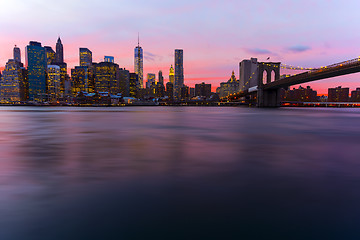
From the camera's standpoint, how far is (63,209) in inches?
173

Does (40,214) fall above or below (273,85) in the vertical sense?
below

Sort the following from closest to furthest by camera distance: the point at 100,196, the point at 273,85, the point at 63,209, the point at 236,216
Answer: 1. the point at 236,216
2. the point at 63,209
3. the point at 100,196
4. the point at 273,85

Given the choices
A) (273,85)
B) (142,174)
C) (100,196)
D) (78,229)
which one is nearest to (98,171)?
(142,174)

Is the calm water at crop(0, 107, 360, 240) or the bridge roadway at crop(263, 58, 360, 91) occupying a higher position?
the bridge roadway at crop(263, 58, 360, 91)

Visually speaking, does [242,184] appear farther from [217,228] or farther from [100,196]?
[100,196]

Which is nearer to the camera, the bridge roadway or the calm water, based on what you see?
the calm water

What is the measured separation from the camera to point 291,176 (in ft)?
21.8

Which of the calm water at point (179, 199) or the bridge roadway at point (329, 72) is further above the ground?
the bridge roadway at point (329, 72)

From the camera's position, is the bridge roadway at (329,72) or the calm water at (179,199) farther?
the bridge roadway at (329,72)

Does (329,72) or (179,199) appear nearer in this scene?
(179,199)

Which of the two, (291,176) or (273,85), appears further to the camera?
(273,85)

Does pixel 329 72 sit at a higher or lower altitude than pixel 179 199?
higher

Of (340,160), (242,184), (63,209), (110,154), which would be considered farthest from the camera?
(110,154)

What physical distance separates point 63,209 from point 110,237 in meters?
1.49
